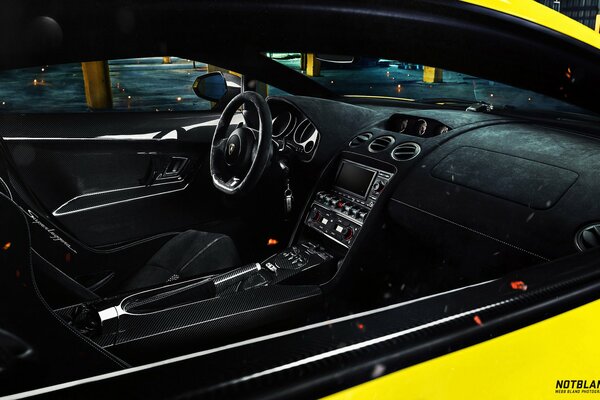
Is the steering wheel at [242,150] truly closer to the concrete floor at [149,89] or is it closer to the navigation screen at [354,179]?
the navigation screen at [354,179]

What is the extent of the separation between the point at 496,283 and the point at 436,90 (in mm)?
14904

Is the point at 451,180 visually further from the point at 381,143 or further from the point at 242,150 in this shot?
the point at 242,150

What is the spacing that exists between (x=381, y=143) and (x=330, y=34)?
7.47 ft

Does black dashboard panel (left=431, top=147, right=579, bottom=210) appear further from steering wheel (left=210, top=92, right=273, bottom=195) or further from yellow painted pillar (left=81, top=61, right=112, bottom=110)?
yellow painted pillar (left=81, top=61, right=112, bottom=110)

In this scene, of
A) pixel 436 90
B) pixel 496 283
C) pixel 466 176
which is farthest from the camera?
pixel 436 90

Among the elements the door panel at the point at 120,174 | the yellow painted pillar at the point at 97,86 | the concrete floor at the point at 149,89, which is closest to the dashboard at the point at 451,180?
the door panel at the point at 120,174

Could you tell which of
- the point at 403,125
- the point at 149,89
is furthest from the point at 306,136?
the point at 149,89

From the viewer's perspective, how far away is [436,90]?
15242mm

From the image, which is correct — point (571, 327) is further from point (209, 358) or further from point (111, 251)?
point (111, 251)

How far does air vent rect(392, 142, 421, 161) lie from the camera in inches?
103

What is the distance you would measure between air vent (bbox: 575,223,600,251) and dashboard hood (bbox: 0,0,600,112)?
0.89 meters

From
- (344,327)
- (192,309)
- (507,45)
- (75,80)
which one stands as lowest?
(75,80)

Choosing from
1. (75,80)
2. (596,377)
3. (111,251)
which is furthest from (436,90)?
(596,377)

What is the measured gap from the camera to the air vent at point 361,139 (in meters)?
2.94
